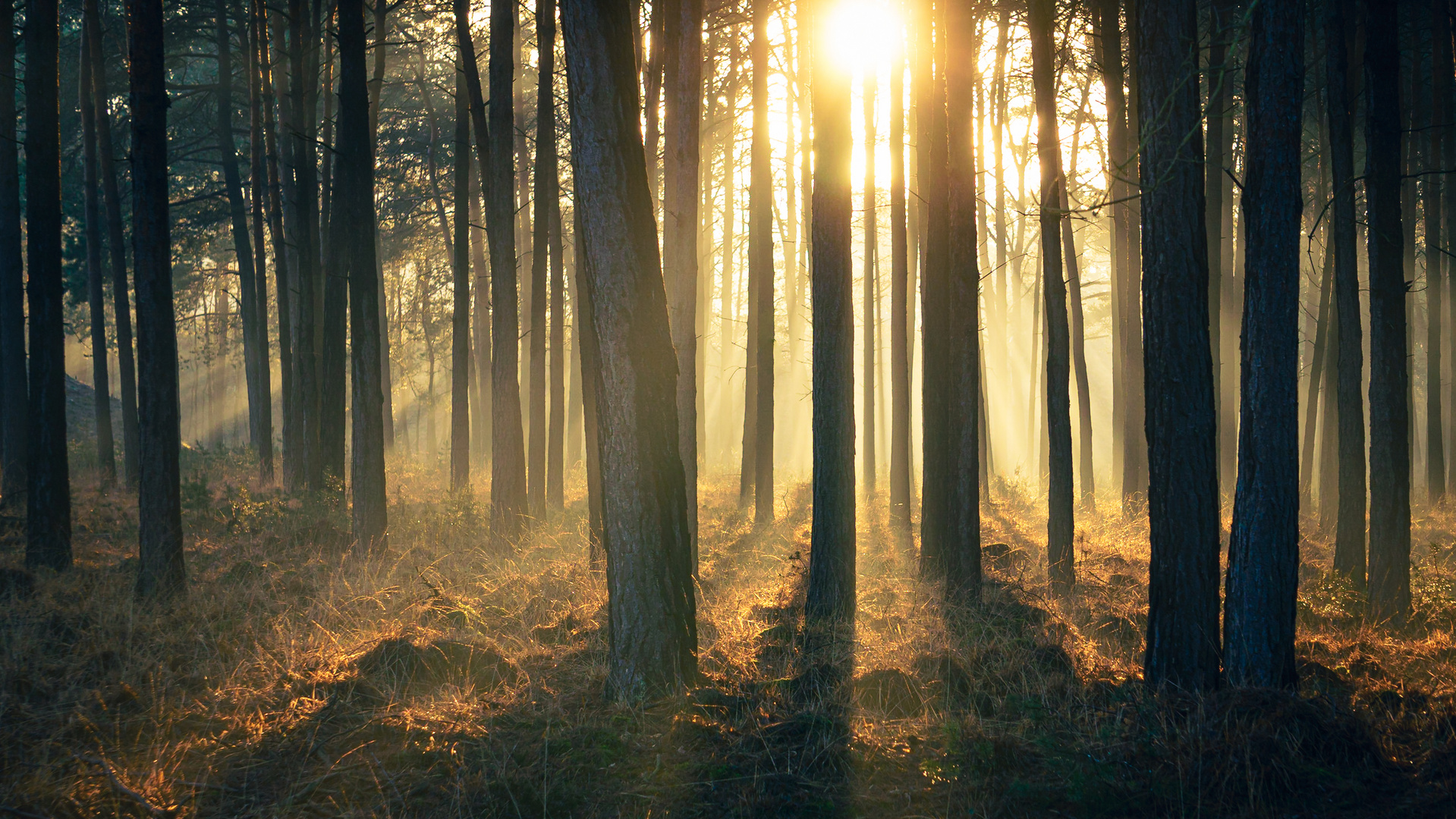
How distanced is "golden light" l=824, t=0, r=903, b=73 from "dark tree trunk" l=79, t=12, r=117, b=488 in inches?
563

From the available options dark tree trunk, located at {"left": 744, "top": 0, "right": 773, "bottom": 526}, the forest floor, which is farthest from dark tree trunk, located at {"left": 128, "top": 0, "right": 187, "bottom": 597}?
dark tree trunk, located at {"left": 744, "top": 0, "right": 773, "bottom": 526}

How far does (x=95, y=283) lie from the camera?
16.1m

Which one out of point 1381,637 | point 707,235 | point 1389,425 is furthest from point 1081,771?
point 707,235

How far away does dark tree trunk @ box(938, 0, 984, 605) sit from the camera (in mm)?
8492

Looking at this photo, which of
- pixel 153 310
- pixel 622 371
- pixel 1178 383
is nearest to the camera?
pixel 622 371

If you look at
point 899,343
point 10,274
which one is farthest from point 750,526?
point 10,274

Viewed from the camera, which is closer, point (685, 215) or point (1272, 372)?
point (1272, 372)

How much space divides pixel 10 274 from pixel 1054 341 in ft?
45.0

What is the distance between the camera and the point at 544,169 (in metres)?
12.6

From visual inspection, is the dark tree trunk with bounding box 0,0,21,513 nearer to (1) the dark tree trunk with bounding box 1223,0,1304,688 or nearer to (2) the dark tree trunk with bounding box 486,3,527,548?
(2) the dark tree trunk with bounding box 486,3,527,548

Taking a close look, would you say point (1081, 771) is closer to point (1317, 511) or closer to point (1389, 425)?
point (1389, 425)

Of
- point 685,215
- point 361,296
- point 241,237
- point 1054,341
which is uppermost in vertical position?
point 241,237

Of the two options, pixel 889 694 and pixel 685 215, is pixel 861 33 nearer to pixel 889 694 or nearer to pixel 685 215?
pixel 685 215

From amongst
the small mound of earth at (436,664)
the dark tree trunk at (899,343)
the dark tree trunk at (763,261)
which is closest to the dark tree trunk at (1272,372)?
the small mound of earth at (436,664)
